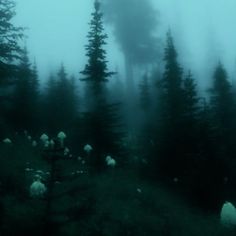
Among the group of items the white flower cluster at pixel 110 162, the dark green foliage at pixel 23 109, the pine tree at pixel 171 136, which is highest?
the dark green foliage at pixel 23 109

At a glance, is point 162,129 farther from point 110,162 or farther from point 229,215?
point 229,215

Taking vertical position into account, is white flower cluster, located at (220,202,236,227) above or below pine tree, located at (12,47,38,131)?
below

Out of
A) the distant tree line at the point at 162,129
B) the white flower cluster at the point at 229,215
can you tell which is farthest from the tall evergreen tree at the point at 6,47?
the white flower cluster at the point at 229,215

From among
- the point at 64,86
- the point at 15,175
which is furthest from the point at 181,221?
the point at 64,86

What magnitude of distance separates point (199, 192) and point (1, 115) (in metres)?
15.4

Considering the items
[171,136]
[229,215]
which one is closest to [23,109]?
[171,136]

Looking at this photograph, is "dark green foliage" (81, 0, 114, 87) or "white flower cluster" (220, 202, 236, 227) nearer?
"white flower cluster" (220, 202, 236, 227)

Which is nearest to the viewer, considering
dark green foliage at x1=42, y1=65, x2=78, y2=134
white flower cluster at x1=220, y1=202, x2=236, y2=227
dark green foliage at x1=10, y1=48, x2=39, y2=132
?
white flower cluster at x1=220, y1=202, x2=236, y2=227

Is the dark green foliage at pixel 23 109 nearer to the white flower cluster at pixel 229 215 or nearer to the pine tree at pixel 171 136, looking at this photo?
the pine tree at pixel 171 136

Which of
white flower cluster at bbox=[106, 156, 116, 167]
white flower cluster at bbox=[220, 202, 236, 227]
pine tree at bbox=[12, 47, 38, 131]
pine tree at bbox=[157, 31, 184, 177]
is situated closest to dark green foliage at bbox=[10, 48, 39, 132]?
pine tree at bbox=[12, 47, 38, 131]

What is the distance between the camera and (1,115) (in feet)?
89.5

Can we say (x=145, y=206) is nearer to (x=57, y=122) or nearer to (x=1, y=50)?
(x=1, y=50)

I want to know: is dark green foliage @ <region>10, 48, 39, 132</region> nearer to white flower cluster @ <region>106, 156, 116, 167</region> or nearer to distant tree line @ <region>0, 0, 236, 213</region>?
distant tree line @ <region>0, 0, 236, 213</region>

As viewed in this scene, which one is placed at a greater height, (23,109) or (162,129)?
(23,109)
